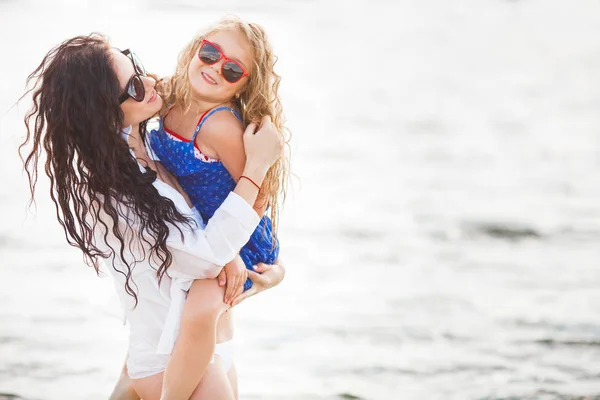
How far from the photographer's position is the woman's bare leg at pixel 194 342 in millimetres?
2963

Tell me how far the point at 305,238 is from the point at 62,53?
16.3 ft

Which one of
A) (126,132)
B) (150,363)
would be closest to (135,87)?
(126,132)

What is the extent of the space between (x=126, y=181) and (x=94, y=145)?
0.16m

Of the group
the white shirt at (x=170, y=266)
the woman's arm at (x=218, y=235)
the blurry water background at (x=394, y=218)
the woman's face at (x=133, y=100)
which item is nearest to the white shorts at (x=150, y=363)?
the white shirt at (x=170, y=266)

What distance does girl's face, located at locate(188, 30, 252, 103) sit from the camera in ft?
10.2

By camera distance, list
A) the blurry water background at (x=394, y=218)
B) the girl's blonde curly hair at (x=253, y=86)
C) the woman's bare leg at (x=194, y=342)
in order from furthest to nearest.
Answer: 1. the blurry water background at (x=394, y=218)
2. the girl's blonde curly hair at (x=253, y=86)
3. the woman's bare leg at (x=194, y=342)

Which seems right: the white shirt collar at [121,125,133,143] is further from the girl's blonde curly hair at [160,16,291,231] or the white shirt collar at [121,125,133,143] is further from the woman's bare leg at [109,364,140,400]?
the woman's bare leg at [109,364,140,400]

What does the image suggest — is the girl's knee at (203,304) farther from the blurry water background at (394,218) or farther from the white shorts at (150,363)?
the blurry water background at (394,218)

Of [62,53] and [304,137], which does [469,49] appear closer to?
[304,137]

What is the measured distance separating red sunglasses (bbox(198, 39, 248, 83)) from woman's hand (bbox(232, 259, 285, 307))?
0.71 meters

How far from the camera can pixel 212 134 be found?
306cm

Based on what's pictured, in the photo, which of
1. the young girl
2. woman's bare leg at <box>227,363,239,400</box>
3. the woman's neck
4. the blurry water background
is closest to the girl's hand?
the young girl

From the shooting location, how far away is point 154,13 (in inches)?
569

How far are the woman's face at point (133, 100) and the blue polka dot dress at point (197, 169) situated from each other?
0.49 ft
